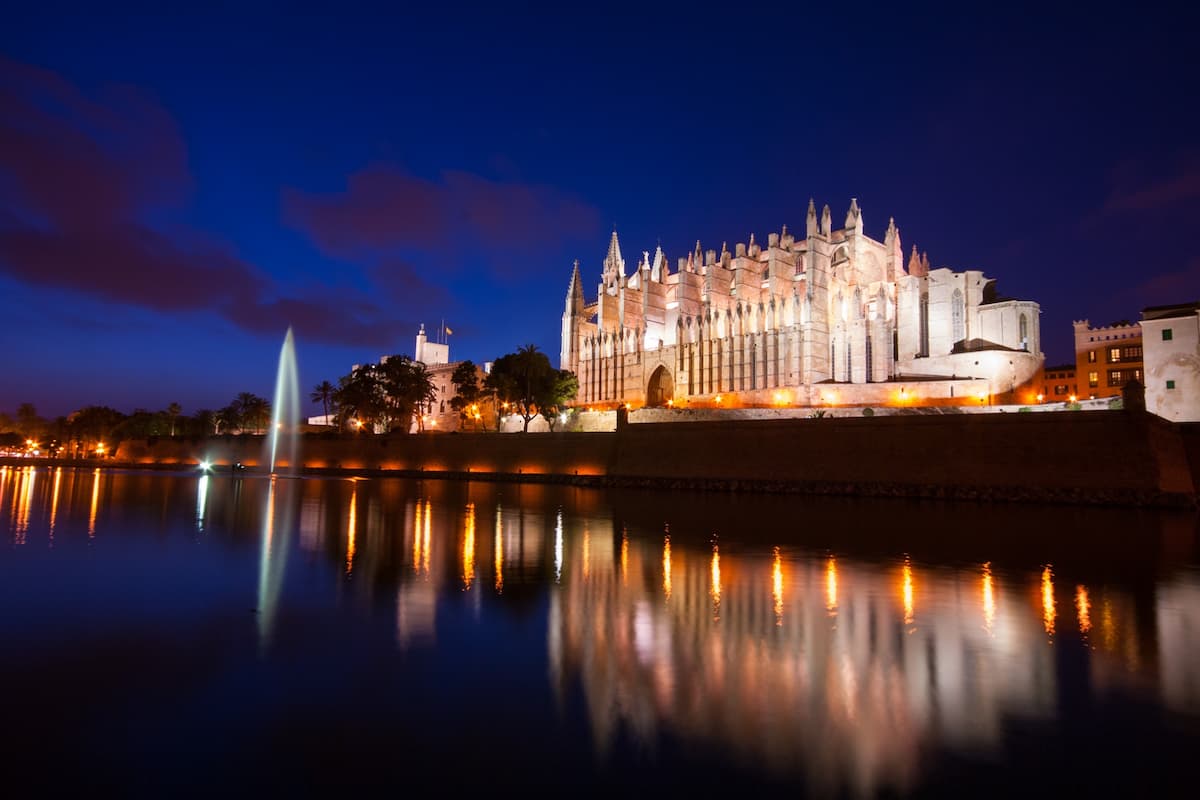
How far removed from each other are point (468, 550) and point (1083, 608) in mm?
9411

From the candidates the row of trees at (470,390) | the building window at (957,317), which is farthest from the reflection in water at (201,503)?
the building window at (957,317)

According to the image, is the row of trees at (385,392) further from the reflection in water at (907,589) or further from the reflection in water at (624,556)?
the reflection in water at (907,589)

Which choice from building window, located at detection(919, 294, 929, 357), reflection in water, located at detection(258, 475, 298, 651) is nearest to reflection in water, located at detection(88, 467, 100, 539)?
reflection in water, located at detection(258, 475, 298, 651)

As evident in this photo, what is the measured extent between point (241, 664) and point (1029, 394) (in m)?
49.4

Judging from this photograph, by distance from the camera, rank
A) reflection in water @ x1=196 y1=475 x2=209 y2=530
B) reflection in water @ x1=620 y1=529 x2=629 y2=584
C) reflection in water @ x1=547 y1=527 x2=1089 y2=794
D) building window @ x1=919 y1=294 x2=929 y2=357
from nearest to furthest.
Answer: reflection in water @ x1=547 y1=527 x2=1089 y2=794
reflection in water @ x1=620 y1=529 x2=629 y2=584
reflection in water @ x1=196 y1=475 x2=209 y2=530
building window @ x1=919 y1=294 x2=929 y2=357

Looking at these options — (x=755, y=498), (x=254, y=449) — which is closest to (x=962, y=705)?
(x=755, y=498)

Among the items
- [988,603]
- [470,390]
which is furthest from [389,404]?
[988,603]

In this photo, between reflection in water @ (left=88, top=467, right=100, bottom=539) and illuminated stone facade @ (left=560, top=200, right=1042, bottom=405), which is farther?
illuminated stone facade @ (left=560, top=200, right=1042, bottom=405)

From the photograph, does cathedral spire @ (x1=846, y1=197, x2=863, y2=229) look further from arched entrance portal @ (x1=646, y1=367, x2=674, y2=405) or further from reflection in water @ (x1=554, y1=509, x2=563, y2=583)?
reflection in water @ (x1=554, y1=509, x2=563, y2=583)

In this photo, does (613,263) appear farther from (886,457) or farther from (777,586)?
(777,586)

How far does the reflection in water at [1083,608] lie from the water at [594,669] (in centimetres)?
5

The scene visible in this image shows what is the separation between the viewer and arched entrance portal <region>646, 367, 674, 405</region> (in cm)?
5941

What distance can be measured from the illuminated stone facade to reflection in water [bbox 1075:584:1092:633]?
1438 inches

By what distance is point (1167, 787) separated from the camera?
385 cm
